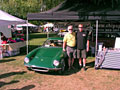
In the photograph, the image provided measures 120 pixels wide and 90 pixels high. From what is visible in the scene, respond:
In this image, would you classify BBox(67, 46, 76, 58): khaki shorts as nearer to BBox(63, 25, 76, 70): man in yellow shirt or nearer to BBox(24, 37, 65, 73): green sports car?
BBox(63, 25, 76, 70): man in yellow shirt

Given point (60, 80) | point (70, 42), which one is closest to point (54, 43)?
point (70, 42)

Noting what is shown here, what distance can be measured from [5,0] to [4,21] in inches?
736

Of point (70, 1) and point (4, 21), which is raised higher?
point (70, 1)

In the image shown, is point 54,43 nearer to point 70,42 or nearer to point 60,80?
point 70,42

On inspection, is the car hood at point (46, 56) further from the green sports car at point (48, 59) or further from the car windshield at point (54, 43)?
the car windshield at point (54, 43)

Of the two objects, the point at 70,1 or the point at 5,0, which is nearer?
the point at 70,1

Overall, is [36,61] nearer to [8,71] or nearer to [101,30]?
[8,71]

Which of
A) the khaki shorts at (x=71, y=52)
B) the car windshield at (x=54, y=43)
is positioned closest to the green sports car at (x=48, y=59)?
the car windshield at (x=54, y=43)

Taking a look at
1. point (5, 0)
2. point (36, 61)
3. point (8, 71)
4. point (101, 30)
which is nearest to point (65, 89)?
point (36, 61)

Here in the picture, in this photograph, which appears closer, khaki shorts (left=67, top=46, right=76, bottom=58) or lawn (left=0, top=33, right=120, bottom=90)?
lawn (left=0, top=33, right=120, bottom=90)

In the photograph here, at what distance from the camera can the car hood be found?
5410 millimetres

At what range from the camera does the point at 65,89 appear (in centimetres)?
436

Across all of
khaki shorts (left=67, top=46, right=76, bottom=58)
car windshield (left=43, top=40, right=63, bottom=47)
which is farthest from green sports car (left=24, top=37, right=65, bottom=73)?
khaki shorts (left=67, top=46, right=76, bottom=58)

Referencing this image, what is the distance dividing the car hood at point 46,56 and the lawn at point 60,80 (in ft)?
1.42
